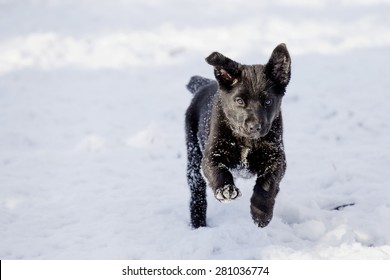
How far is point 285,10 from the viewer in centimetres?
1664

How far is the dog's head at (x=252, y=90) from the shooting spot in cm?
467

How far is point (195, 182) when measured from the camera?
19.6 feet

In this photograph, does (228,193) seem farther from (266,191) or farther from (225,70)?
(225,70)

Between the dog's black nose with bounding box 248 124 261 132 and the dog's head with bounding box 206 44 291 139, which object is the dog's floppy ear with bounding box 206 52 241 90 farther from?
the dog's black nose with bounding box 248 124 261 132

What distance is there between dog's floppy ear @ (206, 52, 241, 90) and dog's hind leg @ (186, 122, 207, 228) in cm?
127

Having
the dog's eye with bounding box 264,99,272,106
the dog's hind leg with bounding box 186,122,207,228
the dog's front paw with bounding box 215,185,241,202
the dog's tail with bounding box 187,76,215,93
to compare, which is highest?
the dog's tail with bounding box 187,76,215,93

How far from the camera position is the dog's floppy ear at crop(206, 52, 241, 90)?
4.82 m

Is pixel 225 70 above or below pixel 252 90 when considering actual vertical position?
above

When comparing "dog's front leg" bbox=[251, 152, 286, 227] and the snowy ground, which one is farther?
the snowy ground

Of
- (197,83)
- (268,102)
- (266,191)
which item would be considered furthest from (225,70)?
(197,83)

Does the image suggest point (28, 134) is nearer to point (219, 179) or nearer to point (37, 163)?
point (37, 163)

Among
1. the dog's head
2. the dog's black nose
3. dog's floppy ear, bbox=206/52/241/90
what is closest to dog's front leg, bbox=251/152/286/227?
the dog's head

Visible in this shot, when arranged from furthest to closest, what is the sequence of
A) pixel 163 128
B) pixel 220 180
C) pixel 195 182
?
1. pixel 163 128
2. pixel 195 182
3. pixel 220 180

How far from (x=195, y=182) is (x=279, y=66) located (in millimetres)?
1699
